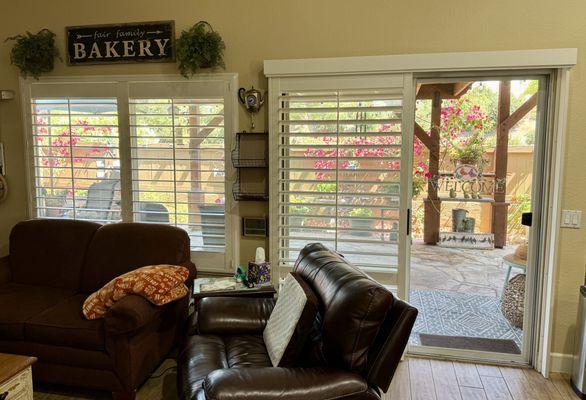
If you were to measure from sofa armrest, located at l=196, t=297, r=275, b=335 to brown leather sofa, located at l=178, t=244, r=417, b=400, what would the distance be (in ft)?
0.67

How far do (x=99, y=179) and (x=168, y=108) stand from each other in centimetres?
86

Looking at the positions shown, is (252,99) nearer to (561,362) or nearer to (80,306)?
(80,306)

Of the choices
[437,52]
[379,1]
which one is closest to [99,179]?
[379,1]

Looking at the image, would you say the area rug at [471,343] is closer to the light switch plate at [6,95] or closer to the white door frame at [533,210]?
the white door frame at [533,210]

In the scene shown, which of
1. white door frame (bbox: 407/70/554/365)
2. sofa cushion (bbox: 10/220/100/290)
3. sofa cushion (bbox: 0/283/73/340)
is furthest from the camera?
sofa cushion (bbox: 10/220/100/290)

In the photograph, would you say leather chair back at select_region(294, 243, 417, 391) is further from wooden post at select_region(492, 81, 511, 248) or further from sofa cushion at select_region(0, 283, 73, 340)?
sofa cushion at select_region(0, 283, 73, 340)

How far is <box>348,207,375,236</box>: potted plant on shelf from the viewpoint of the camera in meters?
3.06

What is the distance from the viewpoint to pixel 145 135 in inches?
133

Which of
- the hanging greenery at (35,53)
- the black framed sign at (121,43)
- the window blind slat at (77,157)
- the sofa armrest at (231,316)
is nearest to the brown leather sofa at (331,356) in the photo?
the sofa armrest at (231,316)

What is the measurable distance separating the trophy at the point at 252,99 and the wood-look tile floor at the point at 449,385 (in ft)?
6.41

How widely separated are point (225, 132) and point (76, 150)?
1298 mm

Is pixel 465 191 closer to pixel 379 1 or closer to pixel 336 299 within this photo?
pixel 379 1

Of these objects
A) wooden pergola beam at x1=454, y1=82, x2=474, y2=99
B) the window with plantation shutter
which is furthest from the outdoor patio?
the window with plantation shutter

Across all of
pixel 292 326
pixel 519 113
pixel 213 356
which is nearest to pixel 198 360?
pixel 213 356
